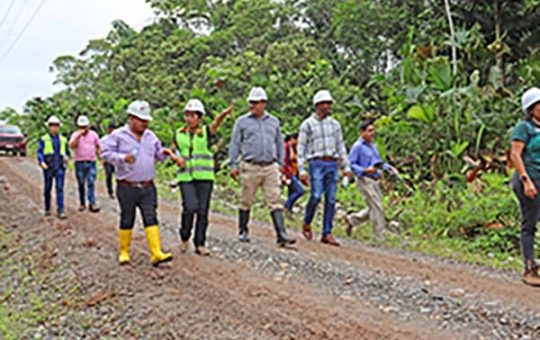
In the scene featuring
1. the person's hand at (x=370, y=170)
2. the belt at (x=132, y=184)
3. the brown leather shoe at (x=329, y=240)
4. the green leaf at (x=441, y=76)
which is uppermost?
the green leaf at (x=441, y=76)

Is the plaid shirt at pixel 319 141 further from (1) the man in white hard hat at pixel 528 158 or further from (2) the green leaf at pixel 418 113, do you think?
(2) the green leaf at pixel 418 113

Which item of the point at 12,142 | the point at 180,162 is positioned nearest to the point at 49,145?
the point at 180,162

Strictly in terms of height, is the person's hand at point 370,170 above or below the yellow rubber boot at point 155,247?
above

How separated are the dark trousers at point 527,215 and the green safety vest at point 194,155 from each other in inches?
137

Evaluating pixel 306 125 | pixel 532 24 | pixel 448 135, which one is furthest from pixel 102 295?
pixel 532 24

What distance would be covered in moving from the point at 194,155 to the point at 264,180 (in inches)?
48.1

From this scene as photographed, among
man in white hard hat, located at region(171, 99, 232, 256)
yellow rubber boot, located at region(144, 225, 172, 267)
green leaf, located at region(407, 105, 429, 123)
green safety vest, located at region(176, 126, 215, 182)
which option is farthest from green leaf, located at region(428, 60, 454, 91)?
yellow rubber boot, located at region(144, 225, 172, 267)

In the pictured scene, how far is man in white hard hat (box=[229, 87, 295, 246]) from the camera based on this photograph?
327 inches

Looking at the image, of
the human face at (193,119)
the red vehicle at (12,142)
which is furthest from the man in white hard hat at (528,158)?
the red vehicle at (12,142)

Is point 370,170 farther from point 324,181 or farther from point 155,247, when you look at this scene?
point 155,247

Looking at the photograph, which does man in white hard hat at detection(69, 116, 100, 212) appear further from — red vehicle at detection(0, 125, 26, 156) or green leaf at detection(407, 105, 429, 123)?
red vehicle at detection(0, 125, 26, 156)

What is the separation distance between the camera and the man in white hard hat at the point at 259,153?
8297mm

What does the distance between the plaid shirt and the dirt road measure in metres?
1.27

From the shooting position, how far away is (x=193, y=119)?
7664mm
